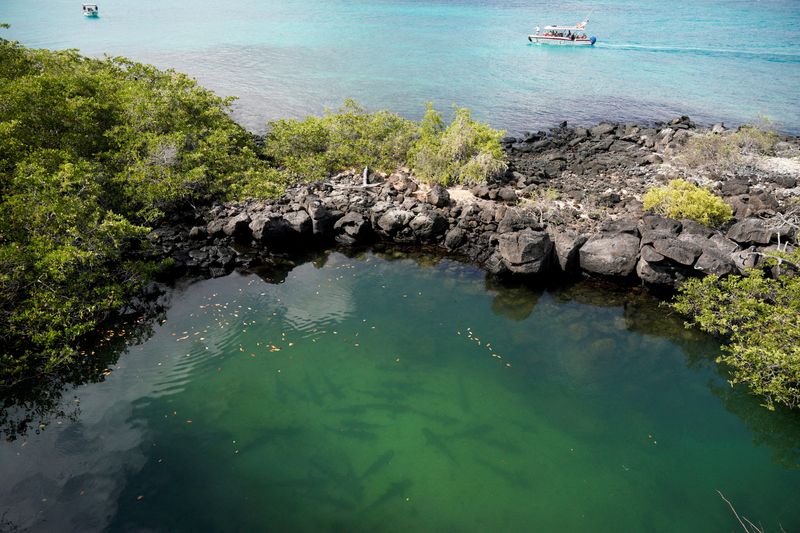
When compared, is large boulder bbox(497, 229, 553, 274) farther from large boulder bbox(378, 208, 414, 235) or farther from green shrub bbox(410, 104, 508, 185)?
green shrub bbox(410, 104, 508, 185)

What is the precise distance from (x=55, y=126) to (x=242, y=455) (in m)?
19.1

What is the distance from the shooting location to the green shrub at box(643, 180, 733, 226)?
2175cm

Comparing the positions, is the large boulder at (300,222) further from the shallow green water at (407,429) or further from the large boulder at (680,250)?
the large boulder at (680,250)

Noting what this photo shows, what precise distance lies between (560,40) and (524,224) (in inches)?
2709

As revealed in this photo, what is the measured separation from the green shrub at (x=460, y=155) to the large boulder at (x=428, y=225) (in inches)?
178

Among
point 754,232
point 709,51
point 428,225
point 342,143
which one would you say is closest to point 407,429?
point 428,225

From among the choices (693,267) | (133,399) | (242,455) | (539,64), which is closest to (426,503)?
(242,455)

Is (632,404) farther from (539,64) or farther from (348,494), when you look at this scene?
(539,64)

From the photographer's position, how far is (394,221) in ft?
77.2

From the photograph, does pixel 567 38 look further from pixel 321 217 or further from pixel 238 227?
pixel 238 227

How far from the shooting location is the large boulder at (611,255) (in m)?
20.2

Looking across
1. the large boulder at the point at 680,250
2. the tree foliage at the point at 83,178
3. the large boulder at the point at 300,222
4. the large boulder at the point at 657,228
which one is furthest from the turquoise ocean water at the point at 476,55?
the large boulder at the point at 680,250

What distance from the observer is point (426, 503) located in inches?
476

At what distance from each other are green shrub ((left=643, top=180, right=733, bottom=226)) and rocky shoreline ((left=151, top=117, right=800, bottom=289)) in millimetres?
805
